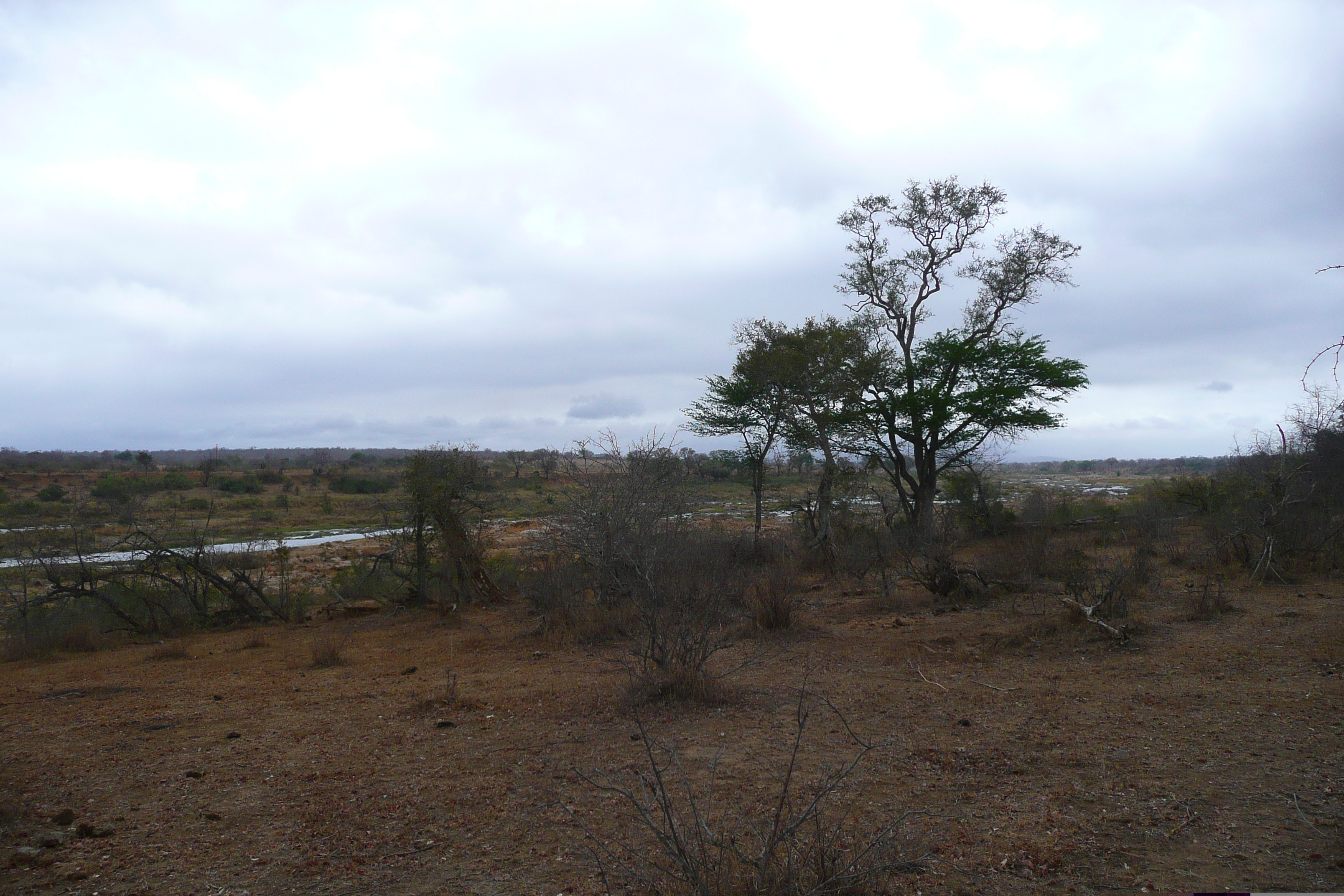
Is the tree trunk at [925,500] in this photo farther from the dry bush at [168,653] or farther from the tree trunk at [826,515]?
the dry bush at [168,653]

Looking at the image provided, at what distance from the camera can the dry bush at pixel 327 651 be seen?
10.2 metres

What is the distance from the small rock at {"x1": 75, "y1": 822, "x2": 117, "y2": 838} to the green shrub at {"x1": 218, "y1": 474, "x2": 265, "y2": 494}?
54.9 metres

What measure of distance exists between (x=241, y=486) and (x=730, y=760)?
59574 mm

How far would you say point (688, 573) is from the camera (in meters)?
10.4

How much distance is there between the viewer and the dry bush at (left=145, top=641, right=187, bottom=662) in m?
11.3

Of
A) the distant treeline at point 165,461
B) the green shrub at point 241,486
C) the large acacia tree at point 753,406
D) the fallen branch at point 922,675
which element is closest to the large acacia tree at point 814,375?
the large acacia tree at point 753,406

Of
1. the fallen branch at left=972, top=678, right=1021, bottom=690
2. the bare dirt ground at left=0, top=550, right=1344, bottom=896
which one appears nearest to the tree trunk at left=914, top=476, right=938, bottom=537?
the bare dirt ground at left=0, top=550, right=1344, bottom=896

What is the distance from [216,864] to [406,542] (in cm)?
1182

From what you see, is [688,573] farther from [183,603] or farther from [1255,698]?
[183,603]

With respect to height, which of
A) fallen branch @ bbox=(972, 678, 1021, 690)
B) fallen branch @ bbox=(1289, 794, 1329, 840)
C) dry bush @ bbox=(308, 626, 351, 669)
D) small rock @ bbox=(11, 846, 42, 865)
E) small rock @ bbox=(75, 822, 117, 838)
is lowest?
dry bush @ bbox=(308, 626, 351, 669)

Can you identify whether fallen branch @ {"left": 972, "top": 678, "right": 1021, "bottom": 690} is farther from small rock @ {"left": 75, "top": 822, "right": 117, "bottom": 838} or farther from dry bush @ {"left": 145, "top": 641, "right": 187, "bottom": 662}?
dry bush @ {"left": 145, "top": 641, "right": 187, "bottom": 662}

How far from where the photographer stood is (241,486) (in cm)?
5459

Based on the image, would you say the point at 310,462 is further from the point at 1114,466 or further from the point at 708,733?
the point at 1114,466

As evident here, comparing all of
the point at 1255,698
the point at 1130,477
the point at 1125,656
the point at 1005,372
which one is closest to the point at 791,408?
the point at 1005,372
